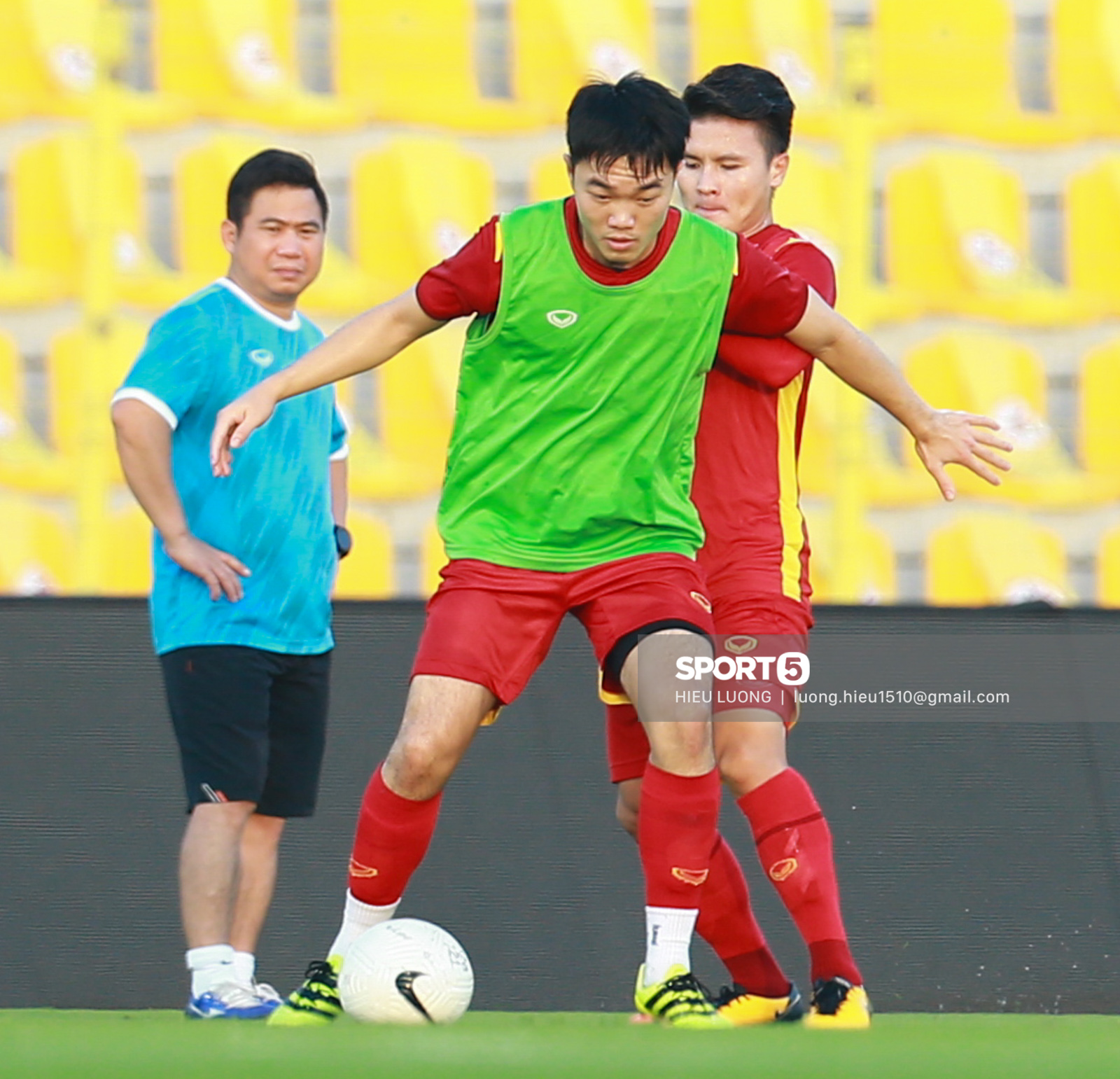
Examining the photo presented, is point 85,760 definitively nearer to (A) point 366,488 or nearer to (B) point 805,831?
(A) point 366,488

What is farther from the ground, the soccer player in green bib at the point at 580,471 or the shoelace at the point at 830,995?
the soccer player in green bib at the point at 580,471

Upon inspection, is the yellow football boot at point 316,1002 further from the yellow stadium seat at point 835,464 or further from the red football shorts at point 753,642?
the yellow stadium seat at point 835,464

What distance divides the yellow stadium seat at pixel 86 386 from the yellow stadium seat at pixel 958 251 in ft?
6.96

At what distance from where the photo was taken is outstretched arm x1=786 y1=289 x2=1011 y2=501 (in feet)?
10.6

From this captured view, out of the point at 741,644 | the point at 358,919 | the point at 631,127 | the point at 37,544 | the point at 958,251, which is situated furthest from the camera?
the point at 958,251

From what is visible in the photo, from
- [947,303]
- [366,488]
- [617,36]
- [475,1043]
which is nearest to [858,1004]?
[475,1043]

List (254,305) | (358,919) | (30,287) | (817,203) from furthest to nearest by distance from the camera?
1. (817,203)
2. (30,287)
3. (254,305)
4. (358,919)

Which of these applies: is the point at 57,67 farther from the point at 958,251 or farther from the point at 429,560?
the point at 958,251

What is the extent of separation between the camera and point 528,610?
3.15 meters

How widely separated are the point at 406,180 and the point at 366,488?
971mm

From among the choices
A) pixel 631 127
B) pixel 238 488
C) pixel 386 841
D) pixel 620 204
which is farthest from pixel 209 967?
pixel 631 127

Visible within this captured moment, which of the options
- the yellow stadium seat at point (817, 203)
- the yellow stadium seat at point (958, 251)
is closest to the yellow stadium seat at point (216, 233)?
the yellow stadium seat at point (817, 203)

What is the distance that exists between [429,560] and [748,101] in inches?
76.1

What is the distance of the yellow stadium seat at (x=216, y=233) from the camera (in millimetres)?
5359
